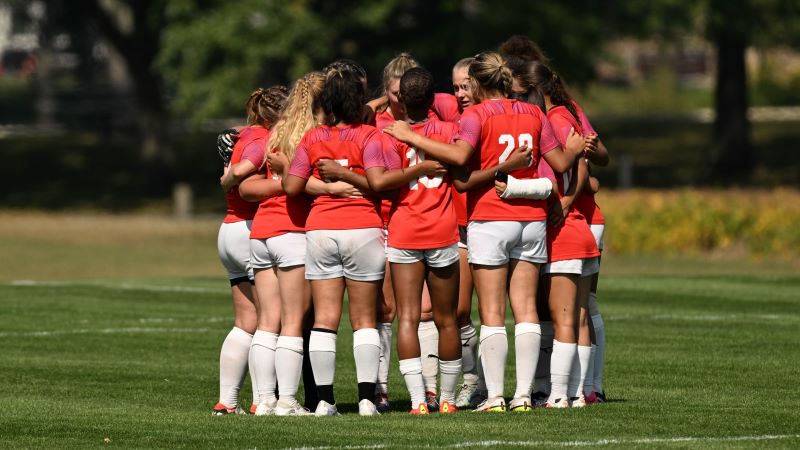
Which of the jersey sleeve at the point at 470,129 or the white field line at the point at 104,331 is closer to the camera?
the jersey sleeve at the point at 470,129

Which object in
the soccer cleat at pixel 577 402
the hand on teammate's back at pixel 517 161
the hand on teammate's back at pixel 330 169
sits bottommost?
the soccer cleat at pixel 577 402

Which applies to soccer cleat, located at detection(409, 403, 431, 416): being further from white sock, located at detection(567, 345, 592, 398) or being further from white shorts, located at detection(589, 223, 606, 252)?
white shorts, located at detection(589, 223, 606, 252)

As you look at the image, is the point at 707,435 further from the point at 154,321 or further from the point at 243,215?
the point at 154,321

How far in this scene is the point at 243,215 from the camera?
10.1 m

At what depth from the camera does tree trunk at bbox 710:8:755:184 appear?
146 feet

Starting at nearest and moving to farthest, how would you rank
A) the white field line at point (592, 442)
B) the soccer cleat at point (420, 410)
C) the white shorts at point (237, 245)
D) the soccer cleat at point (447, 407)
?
the white field line at point (592, 442)
the soccer cleat at point (420, 410)
the soccer cleat at point (447, 407)
the white shorts at point (237, 245)

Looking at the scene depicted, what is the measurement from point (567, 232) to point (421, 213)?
100cm

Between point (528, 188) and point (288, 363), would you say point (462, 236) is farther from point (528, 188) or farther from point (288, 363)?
point (288, 363)

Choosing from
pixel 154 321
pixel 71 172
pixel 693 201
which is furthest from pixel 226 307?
pixel 71 172

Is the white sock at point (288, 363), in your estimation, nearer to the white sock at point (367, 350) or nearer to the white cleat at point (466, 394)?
the white sock at point (367, 350)

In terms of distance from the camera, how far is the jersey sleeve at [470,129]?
9.38 metres

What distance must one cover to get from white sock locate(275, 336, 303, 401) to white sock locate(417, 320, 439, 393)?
975 mm

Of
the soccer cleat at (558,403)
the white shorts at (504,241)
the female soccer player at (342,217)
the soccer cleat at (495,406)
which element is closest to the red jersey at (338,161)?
the female soccer player at (342,217)

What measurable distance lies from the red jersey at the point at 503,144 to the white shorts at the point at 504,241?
0.04m
